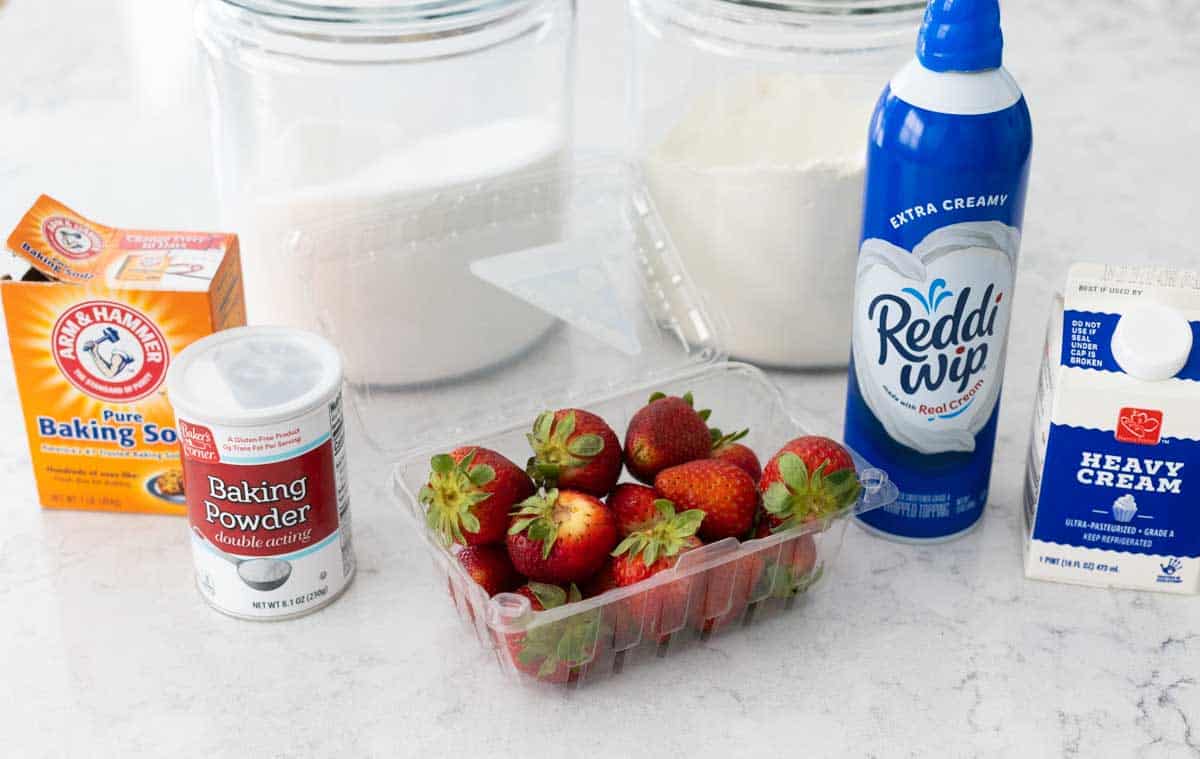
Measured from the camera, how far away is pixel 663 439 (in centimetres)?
96

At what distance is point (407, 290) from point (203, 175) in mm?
481

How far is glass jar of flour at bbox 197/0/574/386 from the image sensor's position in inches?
43.1

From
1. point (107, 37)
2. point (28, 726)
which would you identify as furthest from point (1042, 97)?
point (28, 726)

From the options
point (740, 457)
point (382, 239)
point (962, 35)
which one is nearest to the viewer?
point (962, 35)

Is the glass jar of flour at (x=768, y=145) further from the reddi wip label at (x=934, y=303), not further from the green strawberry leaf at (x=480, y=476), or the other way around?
the green strawberry leaf at (x=480, y=476)

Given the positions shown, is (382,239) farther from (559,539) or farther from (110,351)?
(559,539)

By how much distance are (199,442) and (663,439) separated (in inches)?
11.9

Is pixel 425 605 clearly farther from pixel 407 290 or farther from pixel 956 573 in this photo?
pixel 956 573

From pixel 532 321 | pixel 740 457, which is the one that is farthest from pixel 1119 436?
pixel 532 321

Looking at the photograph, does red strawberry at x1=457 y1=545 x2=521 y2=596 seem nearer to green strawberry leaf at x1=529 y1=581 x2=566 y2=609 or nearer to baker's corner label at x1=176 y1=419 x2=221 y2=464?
green strawberry leaf at x1=529 y1=581 x2=566 y2=609

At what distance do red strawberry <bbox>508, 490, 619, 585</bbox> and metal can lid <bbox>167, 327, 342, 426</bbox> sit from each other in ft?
0.51

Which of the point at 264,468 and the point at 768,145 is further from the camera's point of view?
the point at 768,145

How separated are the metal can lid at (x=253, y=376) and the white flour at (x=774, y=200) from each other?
0.36 m

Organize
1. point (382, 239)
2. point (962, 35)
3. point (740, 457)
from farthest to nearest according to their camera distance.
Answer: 1. point (382, 239)
2. point (740, 457)
3. point (962, 35)
